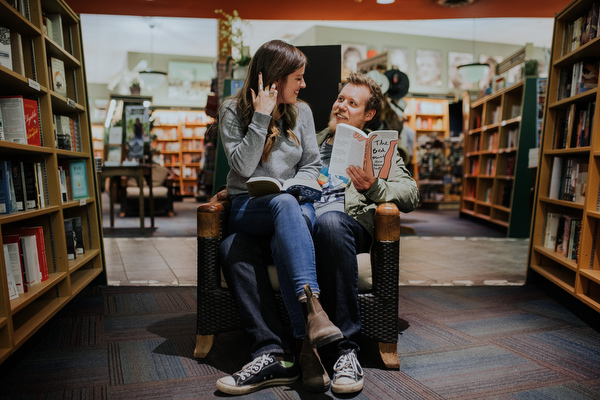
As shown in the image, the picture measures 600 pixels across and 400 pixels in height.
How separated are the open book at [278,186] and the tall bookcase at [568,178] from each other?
4.53 feet

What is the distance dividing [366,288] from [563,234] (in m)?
1.64

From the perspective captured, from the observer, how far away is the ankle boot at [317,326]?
1.37 m

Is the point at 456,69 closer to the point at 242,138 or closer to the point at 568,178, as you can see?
the point at 568,178

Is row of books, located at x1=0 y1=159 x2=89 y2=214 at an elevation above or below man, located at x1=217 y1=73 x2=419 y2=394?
above

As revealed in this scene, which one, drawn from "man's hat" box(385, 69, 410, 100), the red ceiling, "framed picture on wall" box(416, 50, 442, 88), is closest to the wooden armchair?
"man's hat" box(385, 69, 410, 100)

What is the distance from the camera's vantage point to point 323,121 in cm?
255

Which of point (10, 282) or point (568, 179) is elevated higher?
point (568, 179)

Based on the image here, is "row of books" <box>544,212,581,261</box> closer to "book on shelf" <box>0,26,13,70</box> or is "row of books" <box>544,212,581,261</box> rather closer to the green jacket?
the green jacket

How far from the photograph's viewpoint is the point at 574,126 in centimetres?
253

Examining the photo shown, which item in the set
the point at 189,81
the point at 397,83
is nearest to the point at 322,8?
the point at 397,83

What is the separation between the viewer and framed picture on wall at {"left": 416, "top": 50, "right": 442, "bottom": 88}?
9805 millimetres

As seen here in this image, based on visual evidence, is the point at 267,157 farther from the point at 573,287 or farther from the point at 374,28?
the point at 374,28

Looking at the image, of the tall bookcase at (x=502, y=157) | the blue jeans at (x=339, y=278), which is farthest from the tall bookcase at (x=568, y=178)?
the tall bookcase at (x=502, y=157)

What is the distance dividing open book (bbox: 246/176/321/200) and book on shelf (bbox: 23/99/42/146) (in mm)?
988
